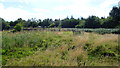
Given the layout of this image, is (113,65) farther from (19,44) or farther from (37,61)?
(19,44)

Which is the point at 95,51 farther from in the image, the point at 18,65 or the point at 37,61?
the point at 18,65

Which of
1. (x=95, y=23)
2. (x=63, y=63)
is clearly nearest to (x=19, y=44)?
(x=63, y=63)

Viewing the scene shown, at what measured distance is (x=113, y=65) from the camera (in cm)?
393

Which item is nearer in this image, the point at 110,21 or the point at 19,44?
the point at 19,44

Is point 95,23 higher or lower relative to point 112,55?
higher

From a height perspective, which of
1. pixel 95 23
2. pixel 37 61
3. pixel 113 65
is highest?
pixel 95 23

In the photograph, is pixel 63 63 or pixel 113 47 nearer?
pixel 63 63

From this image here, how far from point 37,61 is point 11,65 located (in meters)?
0.91

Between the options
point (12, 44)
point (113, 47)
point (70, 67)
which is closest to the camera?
point (70, 67)

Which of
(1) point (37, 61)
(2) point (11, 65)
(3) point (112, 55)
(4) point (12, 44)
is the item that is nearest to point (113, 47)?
(3) point (112, 55)

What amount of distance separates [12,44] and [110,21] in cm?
2811

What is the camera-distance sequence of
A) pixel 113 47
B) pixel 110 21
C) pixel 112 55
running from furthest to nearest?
1. pixel 110 21
2. pixel 113 47
3. pixel 112 55

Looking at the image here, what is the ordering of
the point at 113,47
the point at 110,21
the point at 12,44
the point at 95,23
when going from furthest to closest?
the point at 95,23 → the point at 110,21 → the point at 12,44 → the point at 113,47

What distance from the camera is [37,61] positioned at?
402 centimetres
